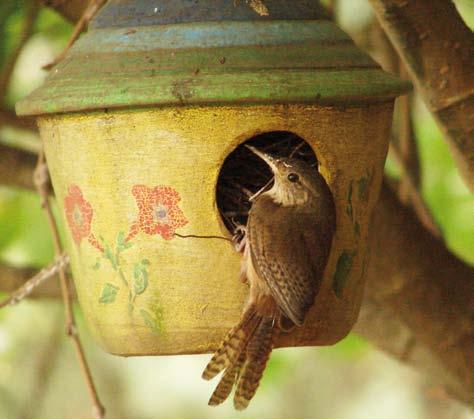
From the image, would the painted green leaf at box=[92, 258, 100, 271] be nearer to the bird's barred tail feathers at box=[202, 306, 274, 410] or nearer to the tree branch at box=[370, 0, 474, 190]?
the bird's barred tail feathers at box=[202, 306, 274, 410]

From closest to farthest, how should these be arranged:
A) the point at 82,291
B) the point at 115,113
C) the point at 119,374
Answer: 1. the point at 115,113
2. the point at 82,291
3. the point at 119,374

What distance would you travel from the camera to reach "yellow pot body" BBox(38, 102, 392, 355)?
7.11 feet

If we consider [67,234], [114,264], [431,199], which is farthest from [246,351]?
[431,199]

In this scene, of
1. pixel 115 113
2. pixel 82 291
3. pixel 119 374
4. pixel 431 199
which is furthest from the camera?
pixel 119 374

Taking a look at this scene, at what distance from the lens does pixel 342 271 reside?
233 cm

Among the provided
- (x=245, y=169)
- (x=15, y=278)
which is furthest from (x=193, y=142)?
(x=15, y=278)

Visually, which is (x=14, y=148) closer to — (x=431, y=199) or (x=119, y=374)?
(x=431, y=199)

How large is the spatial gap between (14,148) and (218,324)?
1.17m

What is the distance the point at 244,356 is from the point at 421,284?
39.3 inches

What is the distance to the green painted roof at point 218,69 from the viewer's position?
2.11m

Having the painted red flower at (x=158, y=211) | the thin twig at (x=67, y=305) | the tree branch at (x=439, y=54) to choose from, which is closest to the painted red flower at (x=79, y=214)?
the painted red flower at (x=158, y=211)

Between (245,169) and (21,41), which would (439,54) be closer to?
(245,169)

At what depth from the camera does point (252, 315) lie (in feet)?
7.29

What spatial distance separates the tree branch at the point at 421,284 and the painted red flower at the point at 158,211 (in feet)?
3.14
